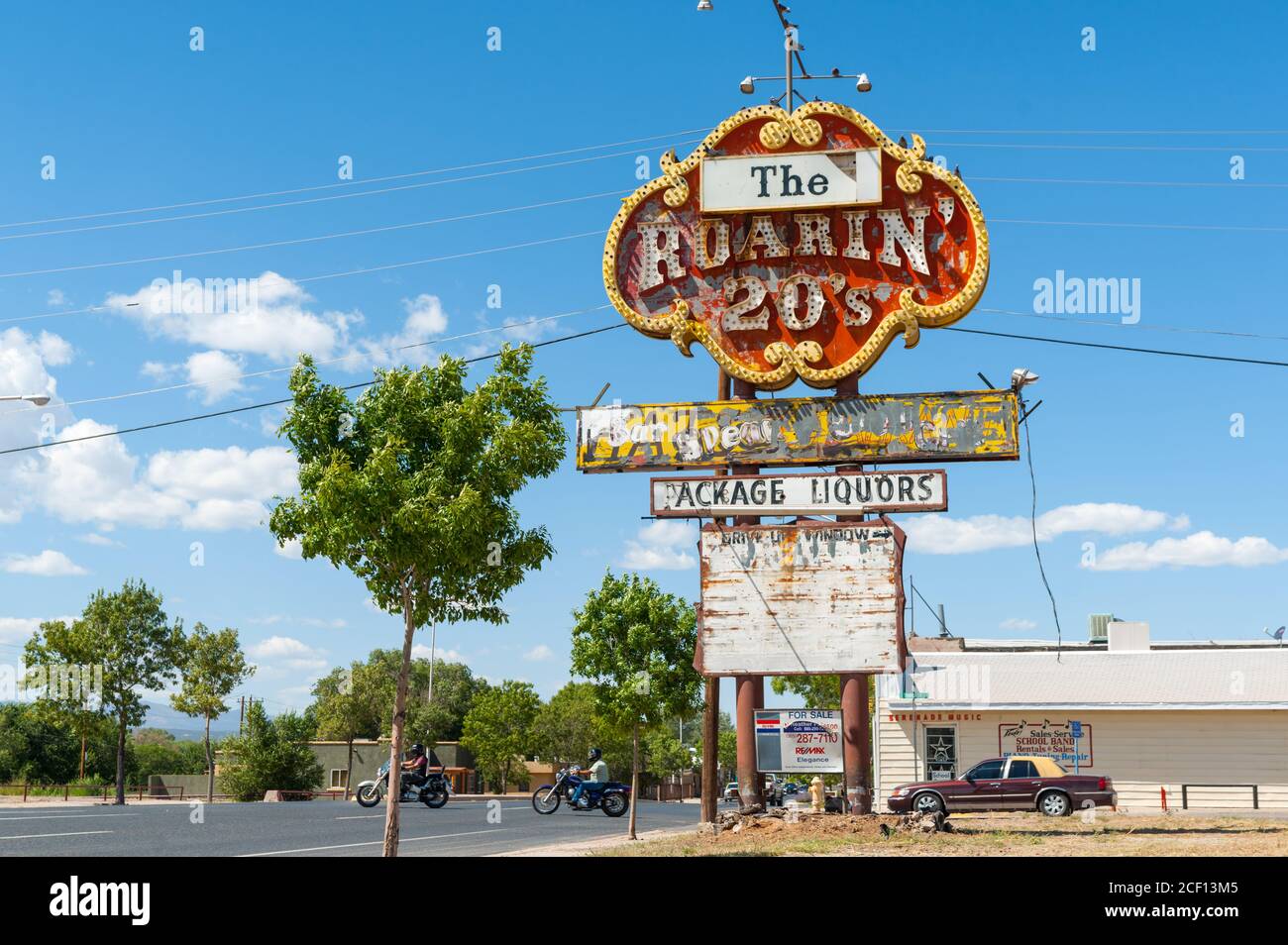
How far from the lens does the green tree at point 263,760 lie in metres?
61.5

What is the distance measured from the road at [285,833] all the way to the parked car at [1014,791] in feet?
23.3

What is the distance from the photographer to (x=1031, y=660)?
128 ft

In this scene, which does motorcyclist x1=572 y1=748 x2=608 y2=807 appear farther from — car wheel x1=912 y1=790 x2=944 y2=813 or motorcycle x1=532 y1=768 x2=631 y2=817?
car wheel x1=912 y1=790 x2=944 y2=813

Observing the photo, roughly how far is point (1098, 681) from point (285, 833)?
2402 centimetres

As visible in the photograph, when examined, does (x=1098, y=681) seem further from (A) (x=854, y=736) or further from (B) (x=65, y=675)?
(B) (x=65, y=675)

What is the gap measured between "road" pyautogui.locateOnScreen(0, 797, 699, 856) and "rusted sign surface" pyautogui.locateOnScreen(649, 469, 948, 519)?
686 cm

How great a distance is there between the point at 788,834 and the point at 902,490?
6050 millimetres

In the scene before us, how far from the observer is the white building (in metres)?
34.1

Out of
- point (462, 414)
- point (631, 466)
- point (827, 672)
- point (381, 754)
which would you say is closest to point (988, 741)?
point (827, 672)

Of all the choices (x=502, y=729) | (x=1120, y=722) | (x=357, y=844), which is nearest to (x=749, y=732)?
(x=357, y=844)

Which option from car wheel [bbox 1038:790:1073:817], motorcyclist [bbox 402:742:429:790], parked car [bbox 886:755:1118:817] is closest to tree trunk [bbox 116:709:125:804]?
motorcyclist [bbox 402:742:429:790]

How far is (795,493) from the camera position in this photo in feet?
69.7

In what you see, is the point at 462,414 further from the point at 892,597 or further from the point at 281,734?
the point at 281,734

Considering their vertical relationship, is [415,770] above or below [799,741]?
below
